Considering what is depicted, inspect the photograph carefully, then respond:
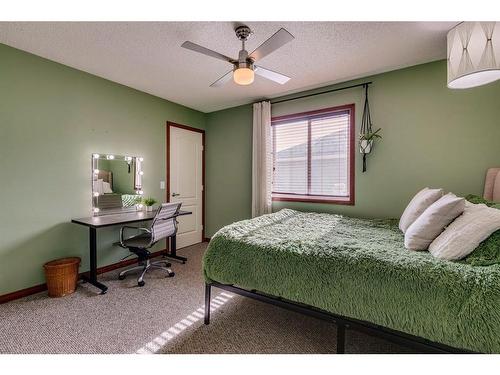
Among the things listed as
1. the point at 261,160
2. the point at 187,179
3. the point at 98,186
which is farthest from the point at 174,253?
the point at 261,160

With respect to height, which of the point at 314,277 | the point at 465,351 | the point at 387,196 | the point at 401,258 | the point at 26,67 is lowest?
the point at 465,351

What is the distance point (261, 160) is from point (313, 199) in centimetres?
100

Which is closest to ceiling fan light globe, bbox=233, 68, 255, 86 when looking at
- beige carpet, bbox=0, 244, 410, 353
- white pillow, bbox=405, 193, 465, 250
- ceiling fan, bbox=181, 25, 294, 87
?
ceiling fan, bbox=181, 25, 294, 87

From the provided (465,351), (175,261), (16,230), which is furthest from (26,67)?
(465,351)

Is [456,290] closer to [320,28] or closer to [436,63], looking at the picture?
[320,28]

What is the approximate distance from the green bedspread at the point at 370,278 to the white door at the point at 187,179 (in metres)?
2.27

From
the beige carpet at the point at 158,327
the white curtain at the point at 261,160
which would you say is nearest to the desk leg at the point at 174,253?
the beige carpet at the point at 158,327

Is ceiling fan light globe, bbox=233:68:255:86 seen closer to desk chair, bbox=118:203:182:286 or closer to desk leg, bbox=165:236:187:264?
desk chair, bbox=118:203:182:286

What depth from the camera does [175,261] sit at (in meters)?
3.48


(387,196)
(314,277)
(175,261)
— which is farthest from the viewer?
(175,261)

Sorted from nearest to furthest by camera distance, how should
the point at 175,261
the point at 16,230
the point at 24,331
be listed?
the point at 24,331
the point at 16,230
the point at 175,261

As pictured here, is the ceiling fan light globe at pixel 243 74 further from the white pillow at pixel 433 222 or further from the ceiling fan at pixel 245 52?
the white pillow at pixel 433 222

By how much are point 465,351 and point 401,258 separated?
19.4 inches

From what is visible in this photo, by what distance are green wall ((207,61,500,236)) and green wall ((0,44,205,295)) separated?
105 inches
